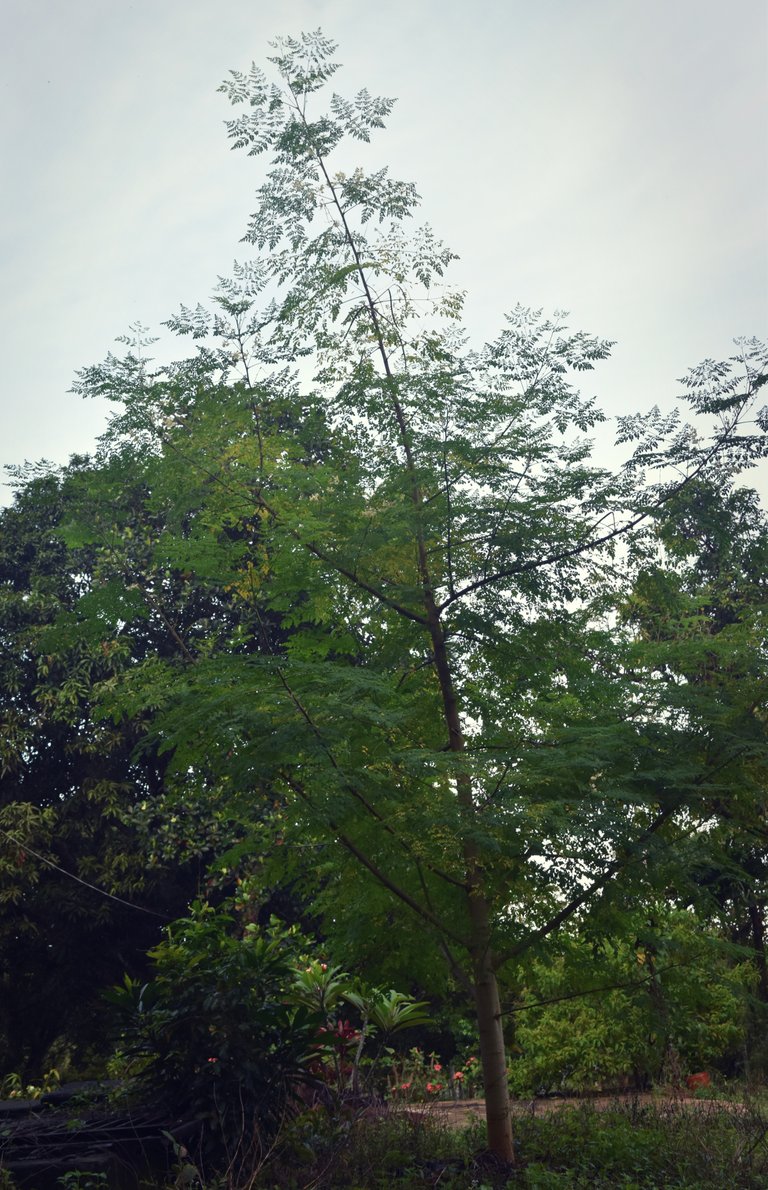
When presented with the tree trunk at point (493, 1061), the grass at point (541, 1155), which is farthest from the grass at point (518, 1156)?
the tree trunk at point (493, 1061)

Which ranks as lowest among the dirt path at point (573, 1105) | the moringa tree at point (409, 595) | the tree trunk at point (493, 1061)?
the dirt path at point (573, 1105)

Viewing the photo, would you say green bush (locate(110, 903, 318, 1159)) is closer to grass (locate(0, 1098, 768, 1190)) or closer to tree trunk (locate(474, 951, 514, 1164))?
grass (locate(0, 1098, 768, 1190))

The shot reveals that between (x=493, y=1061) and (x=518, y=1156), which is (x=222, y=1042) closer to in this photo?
(x=493, y=1061)

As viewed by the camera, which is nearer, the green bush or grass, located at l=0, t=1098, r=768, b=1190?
grass, located at l=0, t=1098, r=768, b=1190

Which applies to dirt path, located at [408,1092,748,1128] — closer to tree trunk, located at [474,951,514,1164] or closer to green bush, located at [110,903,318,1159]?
tree trunk, located at [474,951,514,1164]

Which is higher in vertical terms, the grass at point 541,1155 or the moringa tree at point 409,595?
the moringa tree at point 409,595

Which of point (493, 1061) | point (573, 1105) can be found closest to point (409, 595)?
point (493, 1061)

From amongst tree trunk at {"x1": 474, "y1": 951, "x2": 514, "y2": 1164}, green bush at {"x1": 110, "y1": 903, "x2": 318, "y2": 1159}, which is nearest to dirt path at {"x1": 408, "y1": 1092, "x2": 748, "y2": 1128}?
tree trunk at {"x1": 474, "y1": 951, "x2": 514, "y2": 1164}

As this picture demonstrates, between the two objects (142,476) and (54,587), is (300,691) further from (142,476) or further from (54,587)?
(54,587)

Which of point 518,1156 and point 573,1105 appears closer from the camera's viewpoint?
point 518,1156

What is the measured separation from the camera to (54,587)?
690 inches

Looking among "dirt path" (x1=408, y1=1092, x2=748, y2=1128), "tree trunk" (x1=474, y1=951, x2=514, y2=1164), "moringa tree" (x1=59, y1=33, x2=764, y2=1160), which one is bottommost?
"dirt path" (x1=408, y1=1092, x2=748, y2=1128)

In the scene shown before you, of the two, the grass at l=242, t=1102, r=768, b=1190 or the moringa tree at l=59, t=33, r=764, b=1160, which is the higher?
the moringa tree at l=59, t=33, r=764, b=1160

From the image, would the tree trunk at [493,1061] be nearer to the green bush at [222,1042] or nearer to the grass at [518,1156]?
the grass at [518,1156]
